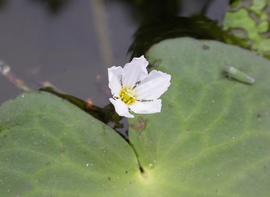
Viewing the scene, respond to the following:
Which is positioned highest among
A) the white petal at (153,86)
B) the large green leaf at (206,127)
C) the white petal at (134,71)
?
the white petal at (134,71)

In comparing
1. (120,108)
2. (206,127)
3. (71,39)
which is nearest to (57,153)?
(120,108)

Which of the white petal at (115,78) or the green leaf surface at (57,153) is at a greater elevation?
the white petal at (115,78)

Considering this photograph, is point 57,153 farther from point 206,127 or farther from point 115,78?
point 206,127

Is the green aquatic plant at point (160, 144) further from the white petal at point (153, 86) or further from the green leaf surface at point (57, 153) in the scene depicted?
the white petal at point (153, 86)

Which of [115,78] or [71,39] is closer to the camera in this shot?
[115,78]

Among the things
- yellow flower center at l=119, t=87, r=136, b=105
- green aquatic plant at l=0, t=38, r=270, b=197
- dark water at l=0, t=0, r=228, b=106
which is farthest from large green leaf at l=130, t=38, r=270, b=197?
dark water at l=0, t=0, r=228, b=106

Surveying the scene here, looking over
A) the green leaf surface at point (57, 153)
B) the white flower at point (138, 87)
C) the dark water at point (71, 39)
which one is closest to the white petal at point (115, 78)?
the white flower at point (138, 87)
